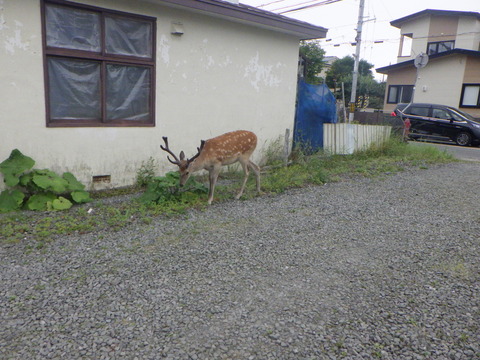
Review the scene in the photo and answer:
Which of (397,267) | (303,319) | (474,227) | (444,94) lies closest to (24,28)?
(303,319)

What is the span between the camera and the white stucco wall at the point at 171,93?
18.1ft

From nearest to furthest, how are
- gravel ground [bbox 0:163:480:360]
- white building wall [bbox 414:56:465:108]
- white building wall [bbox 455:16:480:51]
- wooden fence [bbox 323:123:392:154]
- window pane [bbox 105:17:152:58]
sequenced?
gravel ground [bbox 0:163:480:360]
window pane [bbox 105:17:152:58]
wooden fence [bbox 323:123:392:154]
white building wall [bbox 414:56:465:108]
white building wall [bbox 455:16:480:51]

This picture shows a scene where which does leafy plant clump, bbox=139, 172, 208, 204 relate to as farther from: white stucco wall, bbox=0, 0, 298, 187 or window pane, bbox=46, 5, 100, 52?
window pane, bbox=46, 5, 100, 52

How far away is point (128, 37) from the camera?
21.4 feet

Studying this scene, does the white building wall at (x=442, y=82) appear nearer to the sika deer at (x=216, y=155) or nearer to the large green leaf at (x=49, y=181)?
the sika deer at (x=216, y=155)

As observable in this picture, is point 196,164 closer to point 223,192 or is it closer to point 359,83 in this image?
point 223,192

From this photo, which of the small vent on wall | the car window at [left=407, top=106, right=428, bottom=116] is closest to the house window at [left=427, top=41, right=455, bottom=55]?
the car window at [left=407, top=106, right=428, bottom=116]

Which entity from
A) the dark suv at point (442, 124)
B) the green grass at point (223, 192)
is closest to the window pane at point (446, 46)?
the dark suv at point (442, 124)

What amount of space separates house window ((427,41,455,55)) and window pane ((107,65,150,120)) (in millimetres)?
26786

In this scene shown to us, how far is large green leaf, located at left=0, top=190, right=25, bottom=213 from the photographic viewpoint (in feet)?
17.5

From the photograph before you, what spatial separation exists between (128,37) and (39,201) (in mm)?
2943

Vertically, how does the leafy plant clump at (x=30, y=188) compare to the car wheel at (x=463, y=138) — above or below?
below

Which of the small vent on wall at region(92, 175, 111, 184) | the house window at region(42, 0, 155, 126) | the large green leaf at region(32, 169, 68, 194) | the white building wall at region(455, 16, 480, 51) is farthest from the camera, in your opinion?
the white building wall at region(455, 16, 480, 51)

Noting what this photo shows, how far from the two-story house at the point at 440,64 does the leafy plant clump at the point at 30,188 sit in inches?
822
